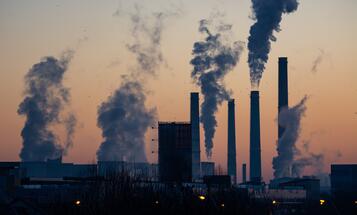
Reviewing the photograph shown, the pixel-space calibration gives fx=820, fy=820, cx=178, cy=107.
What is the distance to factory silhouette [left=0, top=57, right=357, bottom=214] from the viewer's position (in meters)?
64.0

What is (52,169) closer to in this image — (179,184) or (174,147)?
(174,147)

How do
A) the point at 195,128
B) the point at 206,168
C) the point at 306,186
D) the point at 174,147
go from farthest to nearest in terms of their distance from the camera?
1. the point at 206,168
2. the point at 195,128
3. the point at 306,186
4. the point at 174,147

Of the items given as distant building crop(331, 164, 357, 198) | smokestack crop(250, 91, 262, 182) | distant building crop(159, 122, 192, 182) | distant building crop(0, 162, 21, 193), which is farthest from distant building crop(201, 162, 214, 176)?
distant building crop(0, 162, 21, 193)

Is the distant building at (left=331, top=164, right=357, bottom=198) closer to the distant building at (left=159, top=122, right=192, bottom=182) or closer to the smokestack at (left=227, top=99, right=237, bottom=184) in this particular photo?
the smokestack at (left=227, top=99, right=237, bottom=184)

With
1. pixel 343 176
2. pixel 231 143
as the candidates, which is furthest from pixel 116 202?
pixel 231 143

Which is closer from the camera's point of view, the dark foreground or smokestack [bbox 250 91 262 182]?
the dark foreground

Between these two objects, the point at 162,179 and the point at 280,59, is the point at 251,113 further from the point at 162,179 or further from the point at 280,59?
the point at 162,179

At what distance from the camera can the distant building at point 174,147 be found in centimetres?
10275

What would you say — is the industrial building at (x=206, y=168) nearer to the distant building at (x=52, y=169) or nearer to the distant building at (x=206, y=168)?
the distant building at (x=206, y=168)

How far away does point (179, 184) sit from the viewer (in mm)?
85625

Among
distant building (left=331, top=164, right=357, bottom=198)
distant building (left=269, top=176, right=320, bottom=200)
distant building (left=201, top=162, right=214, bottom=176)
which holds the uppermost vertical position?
distant building (left=201, top=162, right=214, bottom=176)

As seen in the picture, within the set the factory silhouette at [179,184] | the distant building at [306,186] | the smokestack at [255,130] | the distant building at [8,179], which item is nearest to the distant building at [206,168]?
the factory silhouette at [179,184]

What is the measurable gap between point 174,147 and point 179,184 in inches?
697

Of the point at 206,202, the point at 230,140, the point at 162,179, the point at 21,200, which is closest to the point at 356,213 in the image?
the point at 206,202
